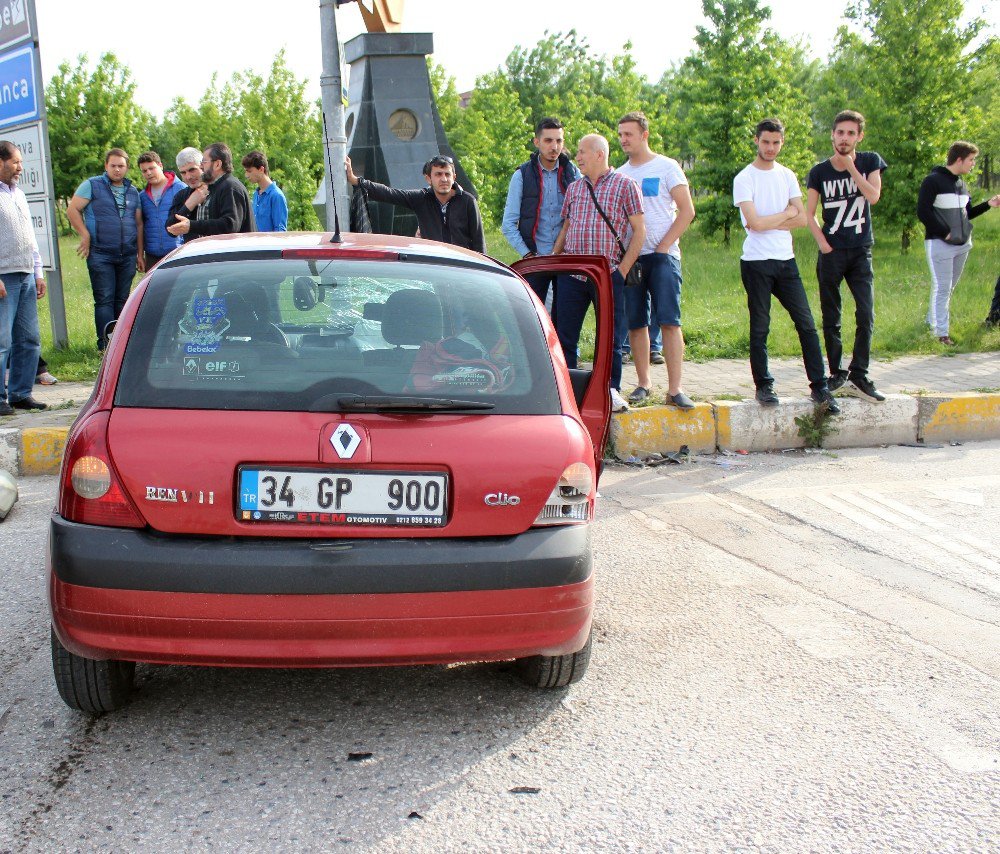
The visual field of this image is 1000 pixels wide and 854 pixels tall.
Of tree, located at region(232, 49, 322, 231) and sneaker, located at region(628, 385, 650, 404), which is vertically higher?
tree, located at region(232, 49, 322, 231)

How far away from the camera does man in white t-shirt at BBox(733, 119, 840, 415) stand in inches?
291

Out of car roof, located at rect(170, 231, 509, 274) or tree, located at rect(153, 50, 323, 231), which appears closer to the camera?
car roof, located at rect(170, 231, 509, 274)

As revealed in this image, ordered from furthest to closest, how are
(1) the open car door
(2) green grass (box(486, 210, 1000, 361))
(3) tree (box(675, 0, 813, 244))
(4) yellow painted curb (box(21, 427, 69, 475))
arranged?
(3) tree (box(675, 0, 813, 244))
(2) green grass (box(486, 210, 1000, 361))
(4) yellow painted curb (box(21, 427, 69, 475))
(1) the open car door

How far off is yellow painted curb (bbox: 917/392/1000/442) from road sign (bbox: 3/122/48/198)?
7860mm

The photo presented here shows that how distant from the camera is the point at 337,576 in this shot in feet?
9.41

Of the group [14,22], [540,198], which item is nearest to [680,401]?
[540,198]

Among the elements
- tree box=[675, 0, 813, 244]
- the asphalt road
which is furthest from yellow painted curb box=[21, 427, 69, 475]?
tree box=[675, 0, 813, 244]

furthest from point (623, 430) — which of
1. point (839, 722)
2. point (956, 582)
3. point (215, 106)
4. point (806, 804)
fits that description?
point (215, 106)

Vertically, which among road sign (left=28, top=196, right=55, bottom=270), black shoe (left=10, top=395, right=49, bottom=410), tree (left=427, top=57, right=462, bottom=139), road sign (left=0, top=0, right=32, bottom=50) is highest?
tree (left=427, top=57, right=462, bottom=139)

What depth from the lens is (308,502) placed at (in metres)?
2.92

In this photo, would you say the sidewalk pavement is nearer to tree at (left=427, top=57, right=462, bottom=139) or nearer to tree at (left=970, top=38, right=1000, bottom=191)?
tree at (left=970, top=38, right=1000, bottom=191)

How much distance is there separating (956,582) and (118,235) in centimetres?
758

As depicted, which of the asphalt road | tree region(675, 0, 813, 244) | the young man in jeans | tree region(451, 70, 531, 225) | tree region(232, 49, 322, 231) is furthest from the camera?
tree region(232, 49, 322, 231)

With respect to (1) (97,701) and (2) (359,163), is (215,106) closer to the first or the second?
(2) (359,163)
